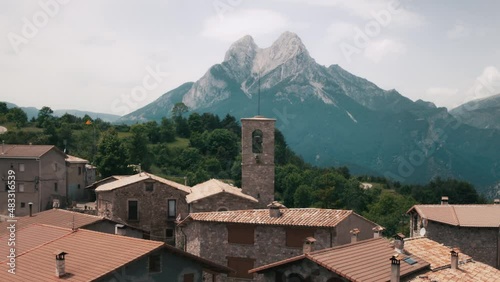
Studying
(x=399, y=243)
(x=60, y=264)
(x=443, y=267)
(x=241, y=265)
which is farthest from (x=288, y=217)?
(x=60, y=264)

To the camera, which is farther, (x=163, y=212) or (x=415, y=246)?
(x=163, y=212)

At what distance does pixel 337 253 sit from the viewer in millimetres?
18078

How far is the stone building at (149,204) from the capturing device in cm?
3344

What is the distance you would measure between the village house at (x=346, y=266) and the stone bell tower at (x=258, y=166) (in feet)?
42.6

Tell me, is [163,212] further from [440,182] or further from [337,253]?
[440,182]

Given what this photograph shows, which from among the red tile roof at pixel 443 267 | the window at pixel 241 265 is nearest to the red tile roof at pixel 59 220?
the window at pixel 241 265

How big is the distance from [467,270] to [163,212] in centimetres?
1964

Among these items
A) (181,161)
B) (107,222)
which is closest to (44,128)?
(181,161)

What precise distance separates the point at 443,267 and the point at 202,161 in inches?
2422

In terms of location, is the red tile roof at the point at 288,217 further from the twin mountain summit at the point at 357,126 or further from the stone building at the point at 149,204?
the twin mountain summit at the point at 357,126

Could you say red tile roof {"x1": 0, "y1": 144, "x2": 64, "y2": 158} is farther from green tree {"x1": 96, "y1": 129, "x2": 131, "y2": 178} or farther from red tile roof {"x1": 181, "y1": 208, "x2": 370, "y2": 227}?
red tile roof {"x1": 181, "y1": 208, "x2": 370, "y2": 227}

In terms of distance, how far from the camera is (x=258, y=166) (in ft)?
108

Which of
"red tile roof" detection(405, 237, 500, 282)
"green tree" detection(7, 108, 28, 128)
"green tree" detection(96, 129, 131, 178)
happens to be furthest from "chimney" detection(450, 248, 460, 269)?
"green tree" detection(7, 108, 28, 128)

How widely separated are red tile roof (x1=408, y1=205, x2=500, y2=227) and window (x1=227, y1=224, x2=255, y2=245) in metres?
10.7
